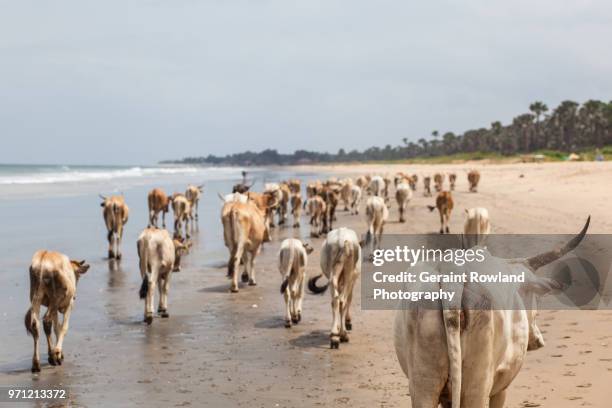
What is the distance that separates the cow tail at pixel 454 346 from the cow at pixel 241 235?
446 inches

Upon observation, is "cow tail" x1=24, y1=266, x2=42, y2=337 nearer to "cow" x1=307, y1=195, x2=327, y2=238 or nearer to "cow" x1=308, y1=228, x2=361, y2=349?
"cow" x1=308, y1=228, x2=361, y2=349

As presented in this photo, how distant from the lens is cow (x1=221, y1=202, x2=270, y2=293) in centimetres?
1573

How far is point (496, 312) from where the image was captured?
4609mm

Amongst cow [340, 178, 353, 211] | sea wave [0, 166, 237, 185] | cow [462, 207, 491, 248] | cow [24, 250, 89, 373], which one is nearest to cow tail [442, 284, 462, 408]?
cow [24, 250, 89, 373]

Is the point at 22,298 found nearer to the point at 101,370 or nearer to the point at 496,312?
the point at 101,370

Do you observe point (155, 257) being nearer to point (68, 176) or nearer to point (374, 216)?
point (374, 216)

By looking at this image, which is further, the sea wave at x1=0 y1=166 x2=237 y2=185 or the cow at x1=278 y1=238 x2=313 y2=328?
the sea wave at x1=0 y1=166 x2=237 y2=185

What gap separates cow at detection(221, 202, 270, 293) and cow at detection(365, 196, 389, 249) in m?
4.89

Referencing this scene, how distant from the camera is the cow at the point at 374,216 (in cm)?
2064

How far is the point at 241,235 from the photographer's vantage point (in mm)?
15969

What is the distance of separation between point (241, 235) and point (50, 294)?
6.44 meters

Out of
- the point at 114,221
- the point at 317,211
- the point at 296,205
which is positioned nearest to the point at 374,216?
the point at 317,211

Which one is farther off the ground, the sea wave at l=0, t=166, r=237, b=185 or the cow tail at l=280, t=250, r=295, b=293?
the sea wave at l=0, t=166, r=237, b=185

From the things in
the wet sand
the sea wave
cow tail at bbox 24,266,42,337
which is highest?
the sea wave
